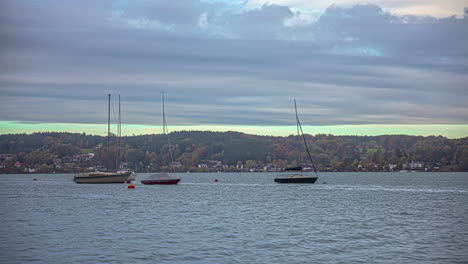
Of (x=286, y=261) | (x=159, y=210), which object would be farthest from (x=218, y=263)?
(x=159, y=210)

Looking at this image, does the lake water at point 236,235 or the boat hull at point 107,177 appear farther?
the boat hull at point 107,177

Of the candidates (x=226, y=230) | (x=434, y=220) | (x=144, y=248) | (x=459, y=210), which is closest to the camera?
(x=144, y=248)

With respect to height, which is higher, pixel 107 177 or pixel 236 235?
pixel 107 177

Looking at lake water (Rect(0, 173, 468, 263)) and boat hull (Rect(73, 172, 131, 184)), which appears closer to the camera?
lake water (Rect(0, 173, 468, 263))

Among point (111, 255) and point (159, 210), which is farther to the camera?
point (159, 210)

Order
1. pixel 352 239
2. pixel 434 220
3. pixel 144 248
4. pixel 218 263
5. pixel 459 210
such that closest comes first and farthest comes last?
pixel 218 263
pixel 144 248
pixel 352 239
pixel 434 220
pixel 459 210

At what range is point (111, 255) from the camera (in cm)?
3612

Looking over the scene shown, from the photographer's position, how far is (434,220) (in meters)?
55.0

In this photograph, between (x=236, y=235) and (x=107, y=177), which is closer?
(x=236, y=235)

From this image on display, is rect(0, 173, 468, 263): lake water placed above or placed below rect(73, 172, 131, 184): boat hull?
below

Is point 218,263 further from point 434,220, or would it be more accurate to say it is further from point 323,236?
point 434,220

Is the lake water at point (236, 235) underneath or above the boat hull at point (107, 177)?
underneath

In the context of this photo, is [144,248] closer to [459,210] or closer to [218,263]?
[218,263]

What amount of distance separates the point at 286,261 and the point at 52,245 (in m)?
16.6
